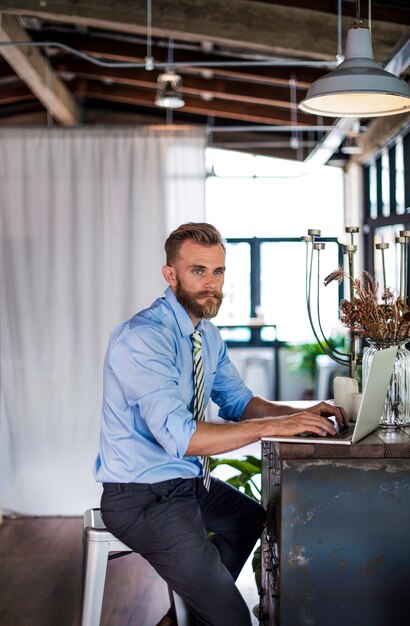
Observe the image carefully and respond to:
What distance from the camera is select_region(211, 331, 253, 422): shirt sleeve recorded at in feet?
10.0

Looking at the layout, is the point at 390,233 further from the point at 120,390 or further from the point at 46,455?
the point at 120,390

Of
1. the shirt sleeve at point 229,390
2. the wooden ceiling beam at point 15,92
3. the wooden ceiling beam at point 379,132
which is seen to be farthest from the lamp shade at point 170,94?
the shirt sleeve at point 229,390

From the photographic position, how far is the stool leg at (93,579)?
262cm

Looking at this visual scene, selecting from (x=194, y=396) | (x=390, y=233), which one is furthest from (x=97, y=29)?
(x=194, y=396)

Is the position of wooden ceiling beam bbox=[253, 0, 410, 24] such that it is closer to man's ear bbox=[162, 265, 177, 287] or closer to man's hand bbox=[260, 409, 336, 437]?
man's ear bbox=[162, 265, 177, 287]

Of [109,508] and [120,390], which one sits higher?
[120,390]

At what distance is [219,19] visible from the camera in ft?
16.8

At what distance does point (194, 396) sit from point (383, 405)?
587mm

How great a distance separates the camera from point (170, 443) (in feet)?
7.99

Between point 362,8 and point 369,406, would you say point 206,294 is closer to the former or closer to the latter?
point 369,406

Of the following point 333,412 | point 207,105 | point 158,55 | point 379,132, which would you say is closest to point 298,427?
point 333,412

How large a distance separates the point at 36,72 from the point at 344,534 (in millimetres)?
5050

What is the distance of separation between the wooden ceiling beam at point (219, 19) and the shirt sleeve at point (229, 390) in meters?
2.71

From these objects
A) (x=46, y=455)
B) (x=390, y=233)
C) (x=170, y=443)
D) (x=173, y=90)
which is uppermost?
(x=173, y=90)
